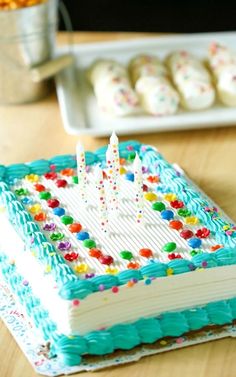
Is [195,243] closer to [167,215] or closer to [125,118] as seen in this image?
[167,215]

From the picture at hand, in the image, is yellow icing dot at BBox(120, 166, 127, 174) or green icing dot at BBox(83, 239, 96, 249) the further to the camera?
yellow icing dot at BBox(120, 166, 127, 174)

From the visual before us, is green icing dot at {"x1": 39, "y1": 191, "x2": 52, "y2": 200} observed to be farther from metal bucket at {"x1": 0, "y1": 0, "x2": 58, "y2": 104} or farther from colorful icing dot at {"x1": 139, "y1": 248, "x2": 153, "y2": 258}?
metal bucket at {"x1": 0, "y1": 0, "x2": 58, "y2": 104}

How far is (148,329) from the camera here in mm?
1368

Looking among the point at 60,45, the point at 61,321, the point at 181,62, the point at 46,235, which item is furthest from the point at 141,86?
the point at 61,321

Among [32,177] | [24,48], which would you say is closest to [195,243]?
[32,177]

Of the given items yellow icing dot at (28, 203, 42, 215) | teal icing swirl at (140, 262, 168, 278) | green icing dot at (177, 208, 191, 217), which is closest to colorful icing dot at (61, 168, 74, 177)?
yellow icing dot at (28, 203, 42, 215)

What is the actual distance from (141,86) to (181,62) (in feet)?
0.46

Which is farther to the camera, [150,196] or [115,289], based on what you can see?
[150,196]

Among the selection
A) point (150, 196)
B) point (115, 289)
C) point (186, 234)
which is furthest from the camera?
point (150, 196)

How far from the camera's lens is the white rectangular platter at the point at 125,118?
1961 mm

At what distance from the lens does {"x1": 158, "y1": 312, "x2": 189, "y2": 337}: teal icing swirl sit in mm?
1379

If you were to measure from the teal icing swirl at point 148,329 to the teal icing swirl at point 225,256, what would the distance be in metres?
0.12

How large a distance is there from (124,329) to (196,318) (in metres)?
0.11

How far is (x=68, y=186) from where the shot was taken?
1610mm
